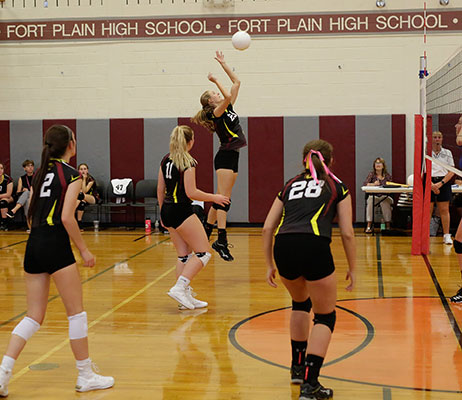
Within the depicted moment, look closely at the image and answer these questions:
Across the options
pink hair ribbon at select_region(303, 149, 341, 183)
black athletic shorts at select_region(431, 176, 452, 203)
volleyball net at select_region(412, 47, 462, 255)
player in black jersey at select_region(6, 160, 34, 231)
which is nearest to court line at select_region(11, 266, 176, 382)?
pink hair ribbon at select_region(303, 149, 341, 183)

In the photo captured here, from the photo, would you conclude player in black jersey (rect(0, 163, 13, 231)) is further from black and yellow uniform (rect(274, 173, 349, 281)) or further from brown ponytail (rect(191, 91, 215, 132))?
black and yellow uniform (rect(274, 173, 349, 281))

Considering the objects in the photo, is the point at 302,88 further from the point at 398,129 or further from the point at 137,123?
the point at 137,123

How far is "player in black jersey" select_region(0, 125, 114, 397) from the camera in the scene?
13.7 ft

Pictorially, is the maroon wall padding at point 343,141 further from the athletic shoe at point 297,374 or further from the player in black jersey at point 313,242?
the player in black jersey at point 313,242

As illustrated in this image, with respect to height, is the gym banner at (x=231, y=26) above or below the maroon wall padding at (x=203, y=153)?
above

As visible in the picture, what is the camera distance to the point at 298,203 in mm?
4137

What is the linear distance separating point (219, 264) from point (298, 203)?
564cm

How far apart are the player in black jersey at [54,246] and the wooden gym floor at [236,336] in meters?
0.43

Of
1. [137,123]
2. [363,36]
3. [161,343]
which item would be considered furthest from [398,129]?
[161,343]

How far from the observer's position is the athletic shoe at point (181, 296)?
21.5 ft

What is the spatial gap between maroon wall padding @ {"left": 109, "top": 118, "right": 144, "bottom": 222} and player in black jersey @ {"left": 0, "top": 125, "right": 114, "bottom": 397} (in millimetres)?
9877

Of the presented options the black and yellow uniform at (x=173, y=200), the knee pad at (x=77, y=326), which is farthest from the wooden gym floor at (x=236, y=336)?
the black and yellow uniform at (x=173, y=200)

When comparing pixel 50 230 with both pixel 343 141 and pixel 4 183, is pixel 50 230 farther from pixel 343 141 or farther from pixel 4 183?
pixel 4 183

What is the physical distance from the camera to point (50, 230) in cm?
421
